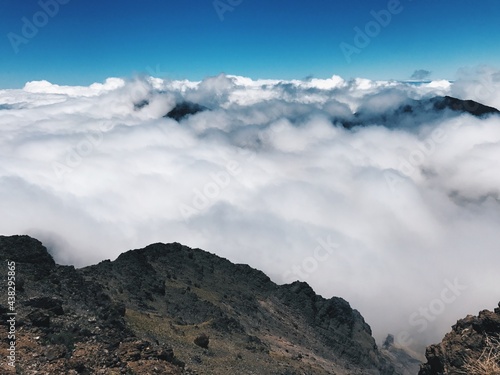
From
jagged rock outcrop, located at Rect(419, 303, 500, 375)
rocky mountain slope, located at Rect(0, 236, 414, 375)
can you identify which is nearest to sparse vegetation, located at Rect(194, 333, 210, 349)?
rocky mountain slope, located at Rect(0, 236, 414, 375)

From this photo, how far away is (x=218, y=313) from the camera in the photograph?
73188mm

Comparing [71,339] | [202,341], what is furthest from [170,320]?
[71,339]

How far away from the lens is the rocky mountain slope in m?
25.8

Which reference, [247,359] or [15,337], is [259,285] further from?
[15,337]

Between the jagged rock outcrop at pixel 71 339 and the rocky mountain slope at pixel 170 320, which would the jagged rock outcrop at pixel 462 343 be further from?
the jagged rock outcrop at pixel 71 339

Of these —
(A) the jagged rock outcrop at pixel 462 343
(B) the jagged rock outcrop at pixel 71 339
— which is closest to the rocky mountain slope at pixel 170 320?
(B) the jagged rock outcrop at pixel 71 339

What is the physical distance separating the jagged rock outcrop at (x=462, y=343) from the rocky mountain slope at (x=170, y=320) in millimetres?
17806

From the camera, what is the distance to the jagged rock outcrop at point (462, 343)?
1155 inches

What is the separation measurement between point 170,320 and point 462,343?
34351 millimetres

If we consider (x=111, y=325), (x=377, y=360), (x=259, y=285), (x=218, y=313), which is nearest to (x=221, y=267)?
(x=259, y=285)

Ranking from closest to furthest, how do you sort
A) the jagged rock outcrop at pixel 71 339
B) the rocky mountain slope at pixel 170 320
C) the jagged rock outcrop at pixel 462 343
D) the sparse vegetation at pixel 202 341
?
the jagged rock outcrop at pixel 71 339, the rocky mountain slope at pixel 170 320, the jagged rock outcrop at pixel 462 343, the sparse vegetation at pixel 202 341

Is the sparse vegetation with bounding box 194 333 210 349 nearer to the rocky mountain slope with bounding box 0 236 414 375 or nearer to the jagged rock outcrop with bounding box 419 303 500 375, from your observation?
the rocky mountain slope with bounding box 0 236 414 375

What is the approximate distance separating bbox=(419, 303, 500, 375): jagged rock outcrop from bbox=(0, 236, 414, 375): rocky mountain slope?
1781 centimetres

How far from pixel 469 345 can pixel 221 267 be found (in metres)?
77.3
